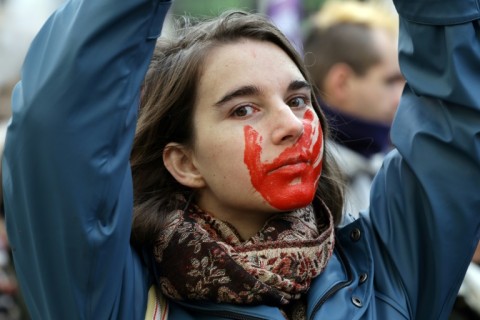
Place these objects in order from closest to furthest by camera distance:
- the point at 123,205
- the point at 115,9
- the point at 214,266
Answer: the point at 115,9 < the point at 123,205 < the point at 214,266

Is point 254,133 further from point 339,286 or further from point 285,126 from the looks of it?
point 339,286

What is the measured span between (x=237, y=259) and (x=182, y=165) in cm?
38

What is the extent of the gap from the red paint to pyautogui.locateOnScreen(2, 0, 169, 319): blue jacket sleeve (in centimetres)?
41

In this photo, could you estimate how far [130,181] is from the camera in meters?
2.51

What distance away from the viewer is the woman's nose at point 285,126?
8.81ft

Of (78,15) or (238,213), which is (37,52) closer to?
(78,15)

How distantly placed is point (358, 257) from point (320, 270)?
17 cm

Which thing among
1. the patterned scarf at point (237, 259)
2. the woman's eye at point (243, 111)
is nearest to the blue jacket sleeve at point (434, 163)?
the patterned scarf at point (237, 259)

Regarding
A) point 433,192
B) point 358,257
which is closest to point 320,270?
point 358,257

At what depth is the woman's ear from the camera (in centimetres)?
286

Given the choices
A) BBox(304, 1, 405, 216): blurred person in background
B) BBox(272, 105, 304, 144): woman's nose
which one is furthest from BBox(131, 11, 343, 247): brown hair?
BBox(304, 1, 405, 216): blurred person in background

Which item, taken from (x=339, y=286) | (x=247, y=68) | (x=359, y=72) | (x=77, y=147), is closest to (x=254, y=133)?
(x=247, y=68)

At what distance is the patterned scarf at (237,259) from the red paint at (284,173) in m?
0.10

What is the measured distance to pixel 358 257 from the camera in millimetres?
2877
